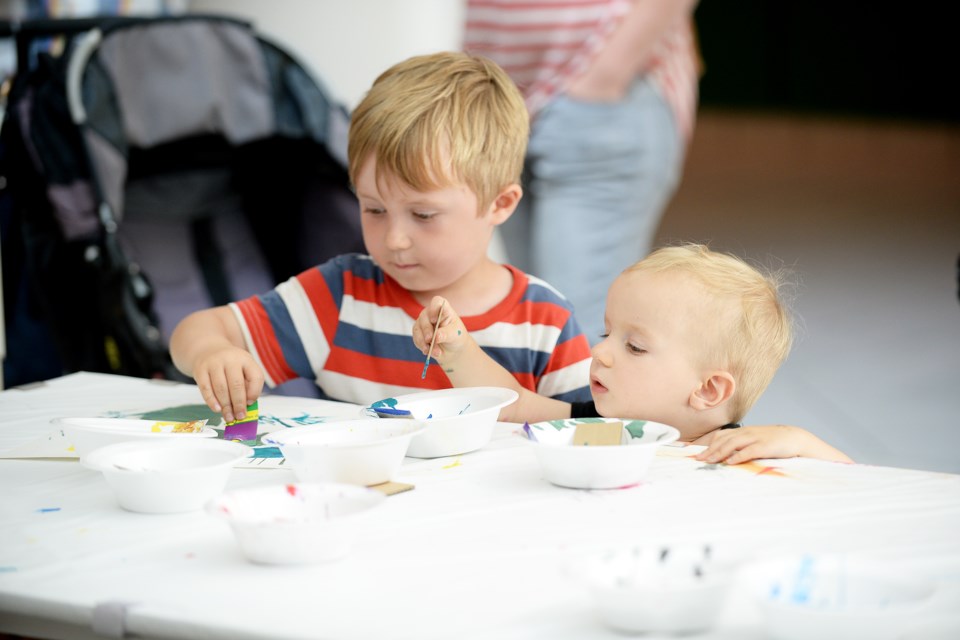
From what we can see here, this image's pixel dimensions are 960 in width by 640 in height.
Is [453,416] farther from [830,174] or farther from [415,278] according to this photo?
[830,174]

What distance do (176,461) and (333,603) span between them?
0.38 meters

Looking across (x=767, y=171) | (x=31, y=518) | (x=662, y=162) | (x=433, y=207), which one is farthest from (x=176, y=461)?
(x=767, y=171)

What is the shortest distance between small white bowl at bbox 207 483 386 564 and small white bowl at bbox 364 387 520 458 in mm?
282

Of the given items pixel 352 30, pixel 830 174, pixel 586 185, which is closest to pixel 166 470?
pixel 586 185

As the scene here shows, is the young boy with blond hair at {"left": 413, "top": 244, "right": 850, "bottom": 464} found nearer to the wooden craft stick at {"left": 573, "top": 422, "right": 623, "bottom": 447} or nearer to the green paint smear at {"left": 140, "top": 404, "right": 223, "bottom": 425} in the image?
the wooden craft stick at {"left": 573, "top": 422, "right": 623, "bottom": 447}

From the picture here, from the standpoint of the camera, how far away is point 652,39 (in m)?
2.53

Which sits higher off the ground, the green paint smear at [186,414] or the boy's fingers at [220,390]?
the boy's fingers at [220,390]

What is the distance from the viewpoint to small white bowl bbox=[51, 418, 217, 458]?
1265 millimetres

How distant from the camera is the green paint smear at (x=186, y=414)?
157 centimetres

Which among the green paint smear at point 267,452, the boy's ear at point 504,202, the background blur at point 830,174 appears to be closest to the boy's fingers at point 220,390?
the green paint smear at point 267,452

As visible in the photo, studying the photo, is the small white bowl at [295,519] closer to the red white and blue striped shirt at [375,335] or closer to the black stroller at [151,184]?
the red white and blue striped shirt at [375,335]

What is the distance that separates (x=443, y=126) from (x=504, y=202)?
0.18 m

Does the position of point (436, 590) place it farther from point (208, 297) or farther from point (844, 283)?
point (844, 283)

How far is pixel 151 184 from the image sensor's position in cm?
259
